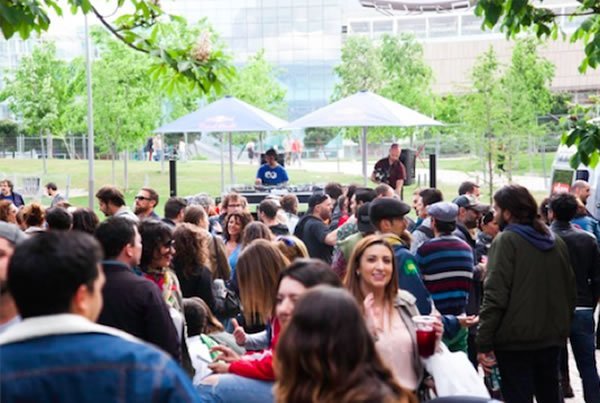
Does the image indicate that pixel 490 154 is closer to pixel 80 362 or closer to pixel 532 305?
pixel 532 305

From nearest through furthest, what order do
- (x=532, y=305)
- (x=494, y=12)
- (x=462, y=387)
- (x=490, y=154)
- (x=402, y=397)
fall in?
(x=402, y=397) < (x=462, y=387) < (x=532, y=305) < (x=494, y=12) < (x=490, y=154)

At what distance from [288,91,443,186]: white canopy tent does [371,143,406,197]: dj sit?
68cm

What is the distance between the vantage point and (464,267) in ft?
24.2

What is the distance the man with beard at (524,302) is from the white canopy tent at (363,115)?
1154 cm

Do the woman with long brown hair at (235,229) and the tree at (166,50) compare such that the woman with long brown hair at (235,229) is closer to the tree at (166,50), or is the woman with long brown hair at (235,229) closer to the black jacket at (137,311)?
the tree at (166,50)

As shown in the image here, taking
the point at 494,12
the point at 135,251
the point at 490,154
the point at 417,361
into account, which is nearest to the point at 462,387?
the point at 417,361

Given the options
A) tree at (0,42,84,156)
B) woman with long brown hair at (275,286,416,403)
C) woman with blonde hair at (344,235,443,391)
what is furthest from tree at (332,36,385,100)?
woman with long brown hair at (275,286,416,403)

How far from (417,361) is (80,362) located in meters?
2.38

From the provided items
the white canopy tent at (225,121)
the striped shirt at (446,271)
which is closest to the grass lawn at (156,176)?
the white canopy tent at (225,121)

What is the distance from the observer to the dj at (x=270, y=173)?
61.7ft

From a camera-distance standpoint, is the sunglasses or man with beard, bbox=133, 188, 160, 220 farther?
man with beard, bbox=133, 188, 160, 220

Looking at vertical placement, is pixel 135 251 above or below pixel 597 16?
below

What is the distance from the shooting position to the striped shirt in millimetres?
7320

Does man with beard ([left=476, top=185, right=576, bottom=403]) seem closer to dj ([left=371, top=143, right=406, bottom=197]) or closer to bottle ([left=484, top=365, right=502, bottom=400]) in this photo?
bottle ([left=484, top=365, right=502, bottom=400])
